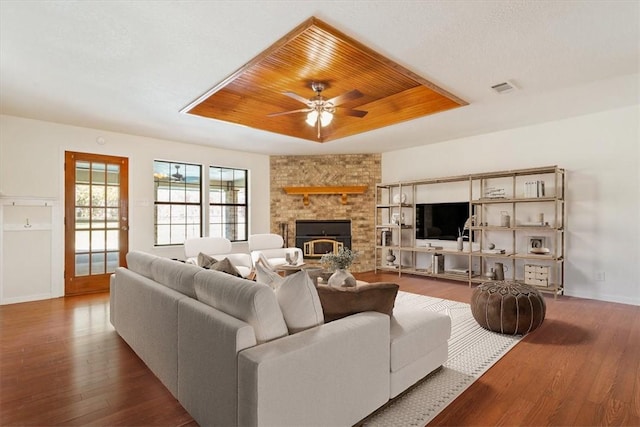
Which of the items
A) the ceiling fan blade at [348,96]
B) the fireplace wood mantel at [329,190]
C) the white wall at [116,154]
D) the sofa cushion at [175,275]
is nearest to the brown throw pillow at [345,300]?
the sofa cushion at [175,275]

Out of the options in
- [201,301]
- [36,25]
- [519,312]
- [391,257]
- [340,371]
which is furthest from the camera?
[391,257]

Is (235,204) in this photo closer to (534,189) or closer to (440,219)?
(440,219)

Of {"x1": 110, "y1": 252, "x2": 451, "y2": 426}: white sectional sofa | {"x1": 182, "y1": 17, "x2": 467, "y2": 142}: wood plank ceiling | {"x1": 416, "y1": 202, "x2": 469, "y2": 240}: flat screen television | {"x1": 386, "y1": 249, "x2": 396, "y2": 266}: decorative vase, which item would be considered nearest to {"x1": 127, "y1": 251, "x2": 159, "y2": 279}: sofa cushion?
{"x1": 110, "y1": 252, "x2": 451, "y2": 426}: white sectional sofa

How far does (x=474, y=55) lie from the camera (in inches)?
111

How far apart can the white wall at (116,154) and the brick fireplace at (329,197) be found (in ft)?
1.00

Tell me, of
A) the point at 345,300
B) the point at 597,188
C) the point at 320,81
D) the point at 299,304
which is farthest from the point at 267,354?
the point at 597,188

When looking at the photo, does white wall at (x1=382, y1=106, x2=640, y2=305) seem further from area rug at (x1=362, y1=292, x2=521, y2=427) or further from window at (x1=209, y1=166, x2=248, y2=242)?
window at (x1=209, y1=166, x2=248, y2=242)

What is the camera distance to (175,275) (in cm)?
232

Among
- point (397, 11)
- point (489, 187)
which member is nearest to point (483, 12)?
point (397, 11)

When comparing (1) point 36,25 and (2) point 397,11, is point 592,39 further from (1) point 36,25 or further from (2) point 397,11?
(1) point 36,25

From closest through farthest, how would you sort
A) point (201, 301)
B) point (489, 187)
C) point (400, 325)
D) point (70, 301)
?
1. point (201, 301)
2. point (400, 325)
3. point (70, 301)
4. point (489, 187)

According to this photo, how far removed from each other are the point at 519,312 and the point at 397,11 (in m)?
2.77

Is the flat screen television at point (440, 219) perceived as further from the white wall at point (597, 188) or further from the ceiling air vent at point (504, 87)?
the ceiling air vent at point (504, 87)

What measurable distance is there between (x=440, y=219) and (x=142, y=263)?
4902mm
